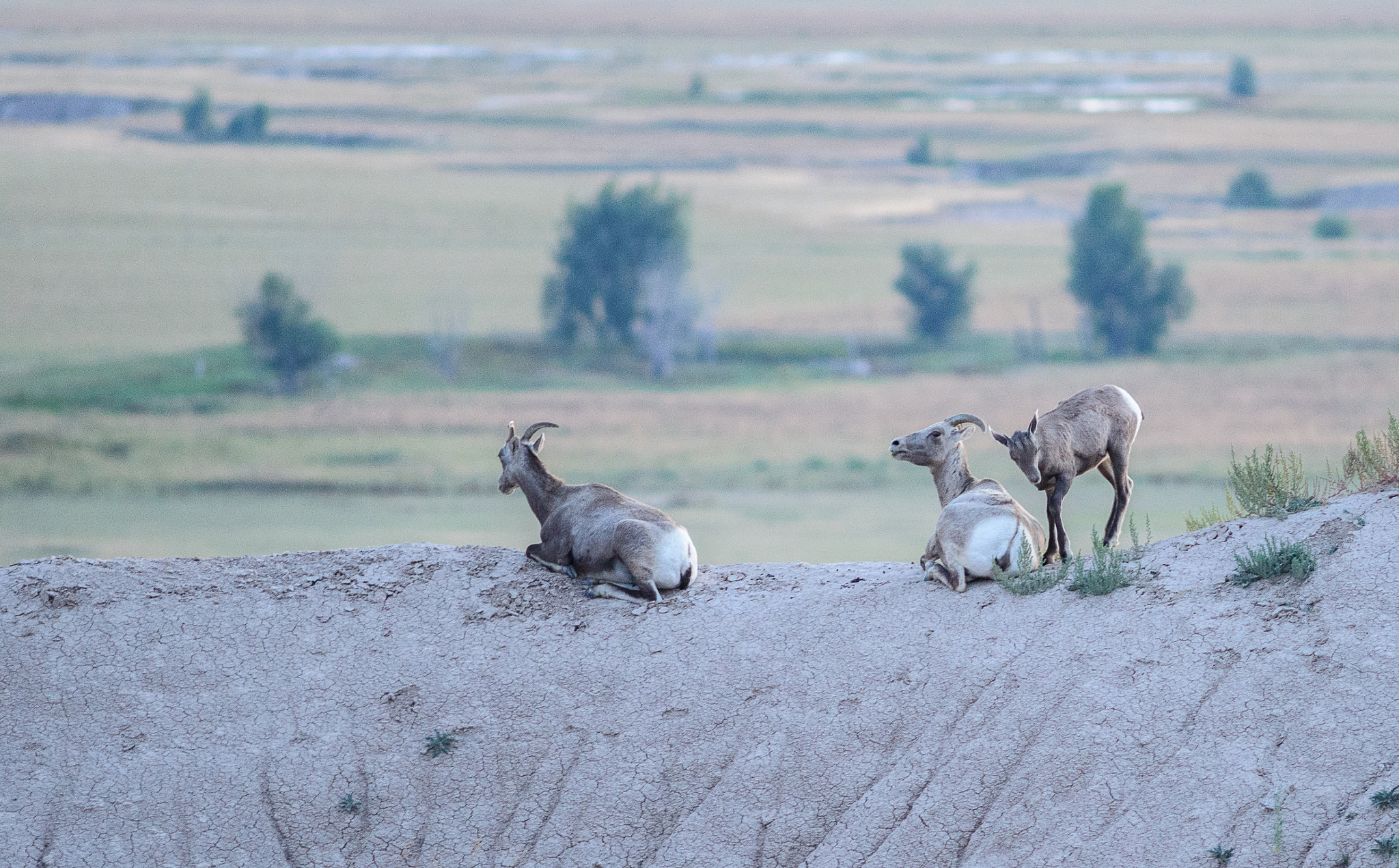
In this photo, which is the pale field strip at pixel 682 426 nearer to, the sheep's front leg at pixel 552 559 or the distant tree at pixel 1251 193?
the distant tree at pixel 1251 193

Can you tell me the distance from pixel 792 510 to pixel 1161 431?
22.7m

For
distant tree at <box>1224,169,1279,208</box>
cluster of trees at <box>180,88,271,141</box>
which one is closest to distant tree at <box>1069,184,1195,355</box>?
distant tree at <box>1224,169,1279,208</box>

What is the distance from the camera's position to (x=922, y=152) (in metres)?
138

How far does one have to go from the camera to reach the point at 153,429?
90562mm

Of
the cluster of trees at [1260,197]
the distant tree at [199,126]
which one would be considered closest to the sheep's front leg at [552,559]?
the distant tree at [199,126]

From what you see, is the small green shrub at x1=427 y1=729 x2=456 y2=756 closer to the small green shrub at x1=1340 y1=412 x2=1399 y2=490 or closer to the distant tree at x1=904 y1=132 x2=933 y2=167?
the small green shrub at x1=1340 y1=412 x2=1399 y2=490

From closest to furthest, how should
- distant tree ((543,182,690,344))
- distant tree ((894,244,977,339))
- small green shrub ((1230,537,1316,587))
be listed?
small green shrub ((1230,537,1316,587)), distant tree ((543,182,690,344)), distant tree ((894,244,977,339))

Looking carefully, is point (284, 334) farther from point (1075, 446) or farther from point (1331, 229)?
→ point (1075, 446)

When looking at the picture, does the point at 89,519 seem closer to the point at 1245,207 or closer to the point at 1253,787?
the point at 1253,787

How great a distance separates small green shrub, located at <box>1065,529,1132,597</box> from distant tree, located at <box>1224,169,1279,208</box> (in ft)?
408

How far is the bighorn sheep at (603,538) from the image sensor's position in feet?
42.1

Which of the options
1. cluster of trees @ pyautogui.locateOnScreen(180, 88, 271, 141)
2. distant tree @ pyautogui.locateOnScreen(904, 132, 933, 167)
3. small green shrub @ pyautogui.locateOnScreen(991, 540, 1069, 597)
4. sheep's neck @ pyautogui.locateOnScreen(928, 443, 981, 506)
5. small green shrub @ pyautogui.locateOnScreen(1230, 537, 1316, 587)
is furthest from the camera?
distant tree @ pyautogui.locateOnScreen(904, 132, 933, 167)

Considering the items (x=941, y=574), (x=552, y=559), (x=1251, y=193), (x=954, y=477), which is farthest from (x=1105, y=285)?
(x=941, y=574)

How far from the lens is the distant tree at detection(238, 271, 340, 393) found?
94.9m
